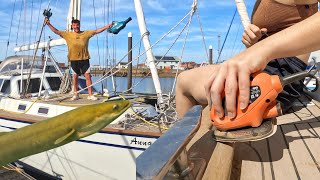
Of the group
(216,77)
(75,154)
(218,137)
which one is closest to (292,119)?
Result: (218,137)

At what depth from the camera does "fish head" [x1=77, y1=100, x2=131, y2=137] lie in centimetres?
136

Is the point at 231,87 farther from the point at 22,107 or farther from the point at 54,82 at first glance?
the point at 54,82

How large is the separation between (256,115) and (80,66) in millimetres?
9040

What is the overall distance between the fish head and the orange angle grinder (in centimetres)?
50

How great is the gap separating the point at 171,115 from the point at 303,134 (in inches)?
218

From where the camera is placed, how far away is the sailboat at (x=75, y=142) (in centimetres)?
708

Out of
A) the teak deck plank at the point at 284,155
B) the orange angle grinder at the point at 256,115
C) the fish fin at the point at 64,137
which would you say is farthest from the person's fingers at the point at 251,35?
the fish fin at the point at 64,137

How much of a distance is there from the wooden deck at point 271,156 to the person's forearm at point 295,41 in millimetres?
517

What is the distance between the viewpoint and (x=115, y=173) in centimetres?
734

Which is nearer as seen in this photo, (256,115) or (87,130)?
(87,130)

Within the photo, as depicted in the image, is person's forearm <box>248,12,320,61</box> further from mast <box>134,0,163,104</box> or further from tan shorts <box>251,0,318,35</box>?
mast <box>134,0,163,104</box>

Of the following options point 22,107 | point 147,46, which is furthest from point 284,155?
point 22,107

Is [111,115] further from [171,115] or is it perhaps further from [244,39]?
[171,115]

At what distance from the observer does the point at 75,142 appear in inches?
307
